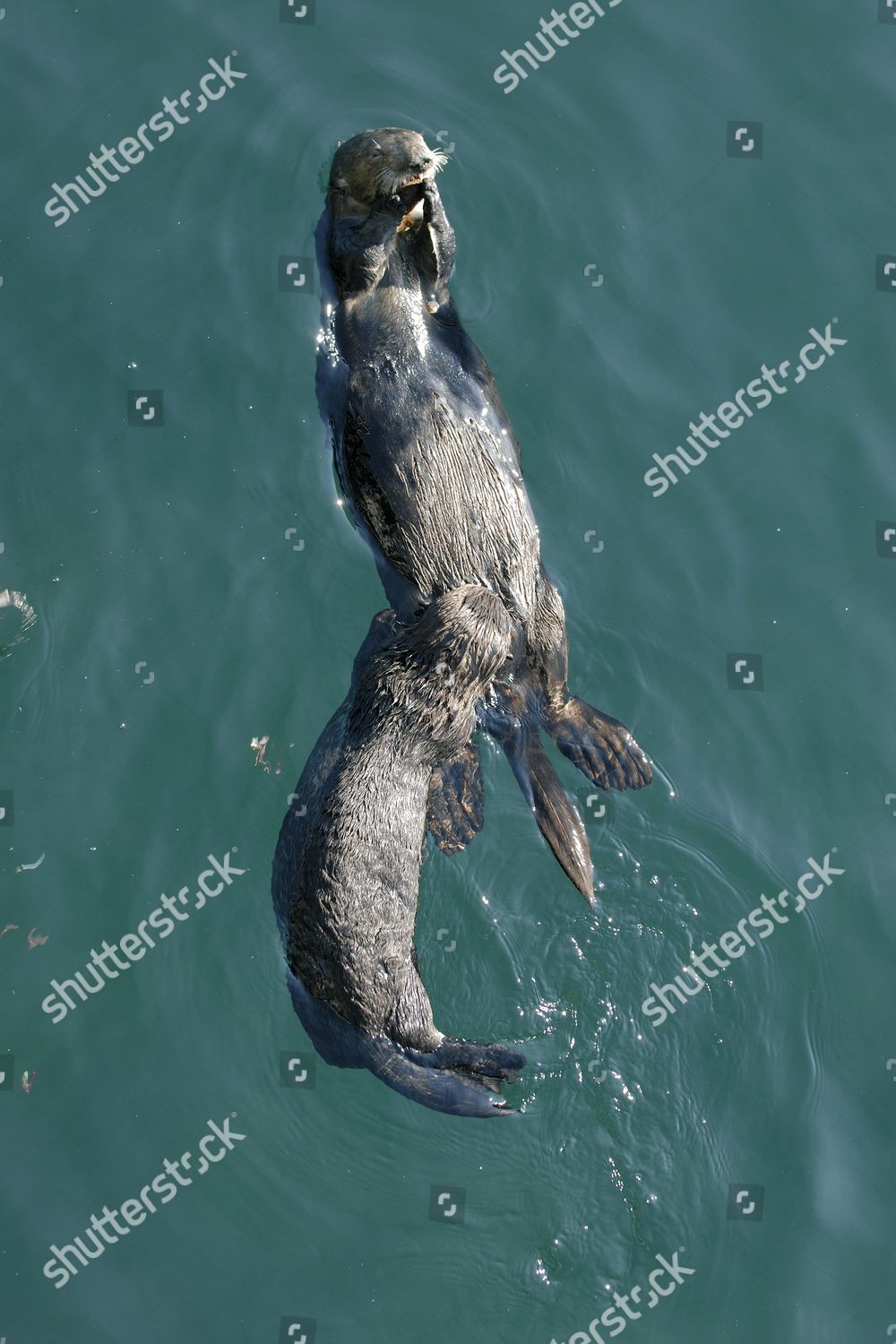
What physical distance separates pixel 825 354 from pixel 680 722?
2.96 meters

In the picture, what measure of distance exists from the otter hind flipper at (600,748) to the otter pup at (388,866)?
114 centimetres

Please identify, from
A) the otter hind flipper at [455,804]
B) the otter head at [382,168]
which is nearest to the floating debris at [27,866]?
the otter hind flipper at [455,804]

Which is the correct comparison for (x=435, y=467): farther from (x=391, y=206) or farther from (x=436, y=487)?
(x=391, y=206)

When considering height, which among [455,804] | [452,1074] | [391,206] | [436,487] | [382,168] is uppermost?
[382,168]

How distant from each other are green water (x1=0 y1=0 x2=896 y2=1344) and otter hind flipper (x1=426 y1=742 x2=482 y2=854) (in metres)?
0.15

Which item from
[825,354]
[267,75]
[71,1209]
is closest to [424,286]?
[267,75]

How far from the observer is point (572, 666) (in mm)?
8383

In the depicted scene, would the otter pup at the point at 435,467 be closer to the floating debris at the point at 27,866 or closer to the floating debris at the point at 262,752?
the floating debris at the point at 262,752

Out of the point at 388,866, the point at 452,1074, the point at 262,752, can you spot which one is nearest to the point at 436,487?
the point at 262,752

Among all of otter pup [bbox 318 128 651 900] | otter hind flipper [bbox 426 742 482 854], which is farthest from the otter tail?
otter hind flipper [bbox 426 742 482 854]

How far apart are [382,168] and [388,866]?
4.15 m

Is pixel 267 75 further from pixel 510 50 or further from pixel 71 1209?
pixel 71 1209

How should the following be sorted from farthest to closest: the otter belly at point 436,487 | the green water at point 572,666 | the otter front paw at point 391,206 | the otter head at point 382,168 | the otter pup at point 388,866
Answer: the otter front paw at point 391,206
the otter head at point 382,168
the otter belly at point 436,487
the green water at point 572,666
the otter pup at point 388,866

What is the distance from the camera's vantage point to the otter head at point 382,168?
7.87 metres
